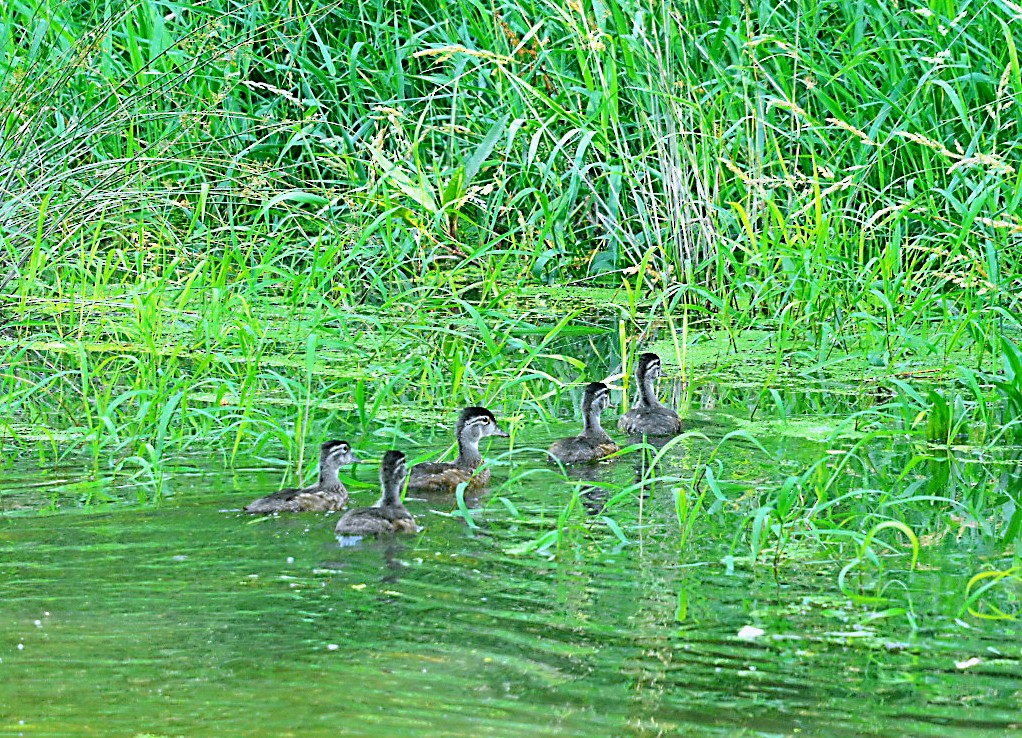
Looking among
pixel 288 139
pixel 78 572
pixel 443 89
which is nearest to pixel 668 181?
pixel 443 89

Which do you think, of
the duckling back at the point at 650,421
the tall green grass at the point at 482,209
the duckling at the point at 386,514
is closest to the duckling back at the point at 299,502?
the duckling at the point at 386,514

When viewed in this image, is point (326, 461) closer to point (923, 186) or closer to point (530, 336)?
point (530, 336)

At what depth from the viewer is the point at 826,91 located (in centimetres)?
1172

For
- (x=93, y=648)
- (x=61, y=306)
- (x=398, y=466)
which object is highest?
(x=61, y=306)

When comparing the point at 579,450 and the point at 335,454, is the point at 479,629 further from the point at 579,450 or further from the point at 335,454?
the point at 579,450

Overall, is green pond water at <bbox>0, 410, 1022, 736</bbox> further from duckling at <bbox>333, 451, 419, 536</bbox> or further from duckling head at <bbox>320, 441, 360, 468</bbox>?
duckling head at <bbox>320, 441, 360, 468</bbox>

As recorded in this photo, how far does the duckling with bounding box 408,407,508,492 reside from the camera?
8039 millimetres

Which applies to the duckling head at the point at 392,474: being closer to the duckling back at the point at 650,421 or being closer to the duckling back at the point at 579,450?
the duckling back at the point at 579,450

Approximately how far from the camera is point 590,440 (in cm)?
864

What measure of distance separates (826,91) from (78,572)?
697cm

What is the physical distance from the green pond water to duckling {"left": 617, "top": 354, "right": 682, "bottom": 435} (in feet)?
5.23

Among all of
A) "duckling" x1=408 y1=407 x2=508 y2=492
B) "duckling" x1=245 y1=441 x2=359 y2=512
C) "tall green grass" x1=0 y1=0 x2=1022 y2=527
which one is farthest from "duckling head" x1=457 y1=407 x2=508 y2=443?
"duckling" x1=245 y1=441 x2=359 y2=512

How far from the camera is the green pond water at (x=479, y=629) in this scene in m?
4.86

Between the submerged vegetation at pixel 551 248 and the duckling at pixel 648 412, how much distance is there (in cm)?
15
